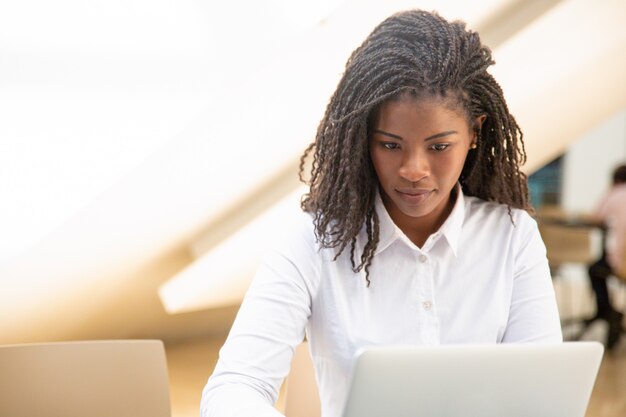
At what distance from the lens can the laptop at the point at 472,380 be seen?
3.14 ft

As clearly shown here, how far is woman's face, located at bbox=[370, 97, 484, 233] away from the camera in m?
1.22

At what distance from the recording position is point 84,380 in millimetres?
1554

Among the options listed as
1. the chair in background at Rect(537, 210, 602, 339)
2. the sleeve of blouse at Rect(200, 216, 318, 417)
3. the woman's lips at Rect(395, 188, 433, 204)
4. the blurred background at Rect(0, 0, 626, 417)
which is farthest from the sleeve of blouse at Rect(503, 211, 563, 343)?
the chair in background at Rect(537, 210, 602, 339)

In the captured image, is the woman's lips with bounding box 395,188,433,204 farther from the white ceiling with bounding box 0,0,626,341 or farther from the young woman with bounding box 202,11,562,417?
→ the white ceiling with bounding box 0,0,626,341

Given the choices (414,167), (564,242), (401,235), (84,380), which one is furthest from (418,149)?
(564,242)

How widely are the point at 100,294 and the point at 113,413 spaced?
209 cm

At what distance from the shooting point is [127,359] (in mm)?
1570

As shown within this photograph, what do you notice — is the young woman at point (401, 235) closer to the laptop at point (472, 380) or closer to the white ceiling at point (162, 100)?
the laptop at point (472, 380)

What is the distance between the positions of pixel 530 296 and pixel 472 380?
0.42m

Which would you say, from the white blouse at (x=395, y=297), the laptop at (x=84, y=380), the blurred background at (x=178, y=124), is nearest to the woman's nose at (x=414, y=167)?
the white blouse at (x=395, y=297)

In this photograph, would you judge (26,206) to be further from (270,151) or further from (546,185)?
(546,185)

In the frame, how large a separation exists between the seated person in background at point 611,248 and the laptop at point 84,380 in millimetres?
3234

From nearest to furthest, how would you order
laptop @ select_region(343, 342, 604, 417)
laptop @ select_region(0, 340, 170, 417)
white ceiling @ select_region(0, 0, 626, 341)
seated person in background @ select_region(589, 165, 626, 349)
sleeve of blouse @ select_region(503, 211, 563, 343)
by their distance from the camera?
laptop @ select_region(343, 342, 604, 417)
sleeve of blouse @ select_region(503, 211, 563, 343)
laptop @ select_region(0, 340, 170, 417)
white ceiling @ select_region(0, 0, 626, 341)
seated person in background @ select_region(589, 165, 626, 349)

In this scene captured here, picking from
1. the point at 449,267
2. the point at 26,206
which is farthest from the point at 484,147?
the point at 26,206
